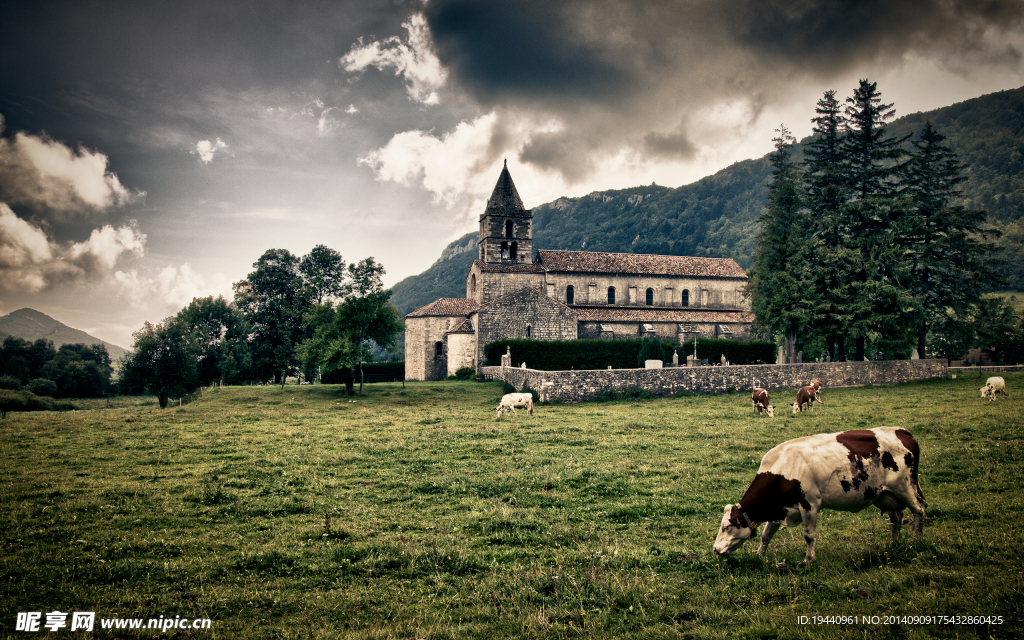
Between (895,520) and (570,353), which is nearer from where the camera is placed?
(895,520)

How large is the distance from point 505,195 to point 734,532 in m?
47.9

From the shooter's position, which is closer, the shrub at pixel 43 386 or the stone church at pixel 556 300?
the stone church at pixel 556 300

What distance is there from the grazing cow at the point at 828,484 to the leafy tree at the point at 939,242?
3053 centimetres

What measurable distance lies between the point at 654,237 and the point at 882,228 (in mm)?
118301

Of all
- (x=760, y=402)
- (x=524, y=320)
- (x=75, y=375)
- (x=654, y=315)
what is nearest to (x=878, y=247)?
(x=760, y=402)

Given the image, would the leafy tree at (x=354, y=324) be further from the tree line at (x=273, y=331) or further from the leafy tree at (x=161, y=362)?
the leafy tree at (x=161, y=362)

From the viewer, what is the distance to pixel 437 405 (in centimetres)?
2680

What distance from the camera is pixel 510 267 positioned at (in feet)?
161

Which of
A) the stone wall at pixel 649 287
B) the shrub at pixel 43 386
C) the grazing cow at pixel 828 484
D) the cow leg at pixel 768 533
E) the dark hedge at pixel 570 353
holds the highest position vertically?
the stone wall at pixel 649 287

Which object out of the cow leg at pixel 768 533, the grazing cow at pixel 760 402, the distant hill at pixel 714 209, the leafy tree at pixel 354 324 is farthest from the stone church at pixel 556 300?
the distant hill at pixel 714 209

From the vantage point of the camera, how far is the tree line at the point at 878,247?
30.1 metres

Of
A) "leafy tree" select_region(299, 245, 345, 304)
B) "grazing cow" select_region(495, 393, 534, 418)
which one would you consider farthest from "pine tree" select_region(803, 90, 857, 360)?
"leafy tree" select_region(299, 245, 345, 304)

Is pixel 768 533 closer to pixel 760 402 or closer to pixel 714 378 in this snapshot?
pixel 760 402

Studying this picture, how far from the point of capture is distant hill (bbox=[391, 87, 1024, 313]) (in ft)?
354
